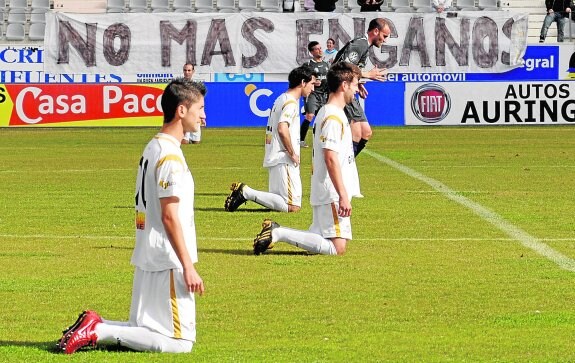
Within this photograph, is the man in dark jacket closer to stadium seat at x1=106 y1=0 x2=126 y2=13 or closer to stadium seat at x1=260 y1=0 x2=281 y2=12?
stadium seat at x1=260 y1=0 x2=281 y2=12

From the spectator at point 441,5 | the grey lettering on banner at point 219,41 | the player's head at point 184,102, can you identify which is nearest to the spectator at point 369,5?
the spectator at point 441,5

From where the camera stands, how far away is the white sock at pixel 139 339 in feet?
25.7

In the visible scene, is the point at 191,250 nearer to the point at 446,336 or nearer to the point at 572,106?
the point at 446,336

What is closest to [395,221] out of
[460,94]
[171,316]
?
[171,316]

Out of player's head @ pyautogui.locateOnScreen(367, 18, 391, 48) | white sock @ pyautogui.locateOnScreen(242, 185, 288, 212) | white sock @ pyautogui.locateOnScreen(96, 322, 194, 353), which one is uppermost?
player's head @ pyautogui.locateOnScreen(367, 18, 391, 48)

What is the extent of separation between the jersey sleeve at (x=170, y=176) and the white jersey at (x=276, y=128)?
8690mm

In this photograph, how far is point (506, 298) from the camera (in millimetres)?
10117

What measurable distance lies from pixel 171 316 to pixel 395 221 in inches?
318

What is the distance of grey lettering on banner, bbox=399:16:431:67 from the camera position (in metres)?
43.1

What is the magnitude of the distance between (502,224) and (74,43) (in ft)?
99.1

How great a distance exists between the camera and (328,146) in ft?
39.0

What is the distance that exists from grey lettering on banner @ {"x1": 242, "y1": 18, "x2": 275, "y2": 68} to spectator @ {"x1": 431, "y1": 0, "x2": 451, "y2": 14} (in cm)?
519

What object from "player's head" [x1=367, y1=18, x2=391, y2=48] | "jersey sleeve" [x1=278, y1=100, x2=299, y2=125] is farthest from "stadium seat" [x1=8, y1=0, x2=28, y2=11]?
"jersey sleeve" [x1=278, y1=100, x2=299, y2=125]

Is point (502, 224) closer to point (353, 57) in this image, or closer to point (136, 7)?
point (353, 57)
